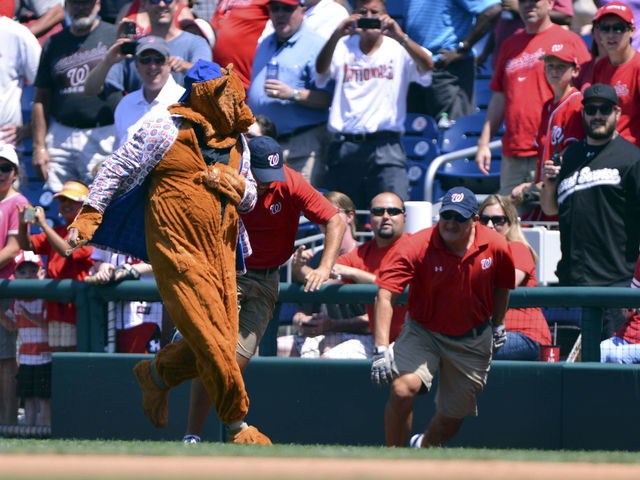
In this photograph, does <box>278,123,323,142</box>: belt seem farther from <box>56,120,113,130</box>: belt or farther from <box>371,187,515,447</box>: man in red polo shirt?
<box>371,187,515,447</box>: man in red polo shirt

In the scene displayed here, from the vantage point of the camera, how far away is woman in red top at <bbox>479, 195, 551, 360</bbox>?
25.5 ft

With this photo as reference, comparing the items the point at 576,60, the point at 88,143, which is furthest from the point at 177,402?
the point at 576,60

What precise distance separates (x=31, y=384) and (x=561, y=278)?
11.1 feet

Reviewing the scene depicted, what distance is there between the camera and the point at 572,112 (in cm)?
879

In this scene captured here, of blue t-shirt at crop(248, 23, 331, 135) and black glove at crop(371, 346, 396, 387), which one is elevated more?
blue t-shirt at crop(248, 23, 331, 135)

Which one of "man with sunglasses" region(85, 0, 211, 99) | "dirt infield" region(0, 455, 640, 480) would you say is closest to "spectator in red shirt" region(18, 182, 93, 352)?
"man with sunglasses" region(85, 0, 211, 99)

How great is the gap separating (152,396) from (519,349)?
2.27 metres

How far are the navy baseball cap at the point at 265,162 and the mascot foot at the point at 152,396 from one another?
1.22m

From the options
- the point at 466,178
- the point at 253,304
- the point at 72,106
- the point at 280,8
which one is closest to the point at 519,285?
the point at 253,304

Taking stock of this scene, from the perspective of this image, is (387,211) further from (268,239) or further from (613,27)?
(613,27)

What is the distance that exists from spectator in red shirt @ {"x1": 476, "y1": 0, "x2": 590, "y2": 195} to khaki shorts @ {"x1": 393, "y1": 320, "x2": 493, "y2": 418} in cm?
239

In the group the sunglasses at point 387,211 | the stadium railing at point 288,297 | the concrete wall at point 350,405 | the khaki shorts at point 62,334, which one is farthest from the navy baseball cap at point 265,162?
the khaki shorts at point 62,334

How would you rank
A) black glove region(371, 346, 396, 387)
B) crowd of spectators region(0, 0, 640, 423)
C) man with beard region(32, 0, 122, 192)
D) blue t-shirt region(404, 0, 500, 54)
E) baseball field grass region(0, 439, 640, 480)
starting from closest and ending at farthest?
baseball field grass region(0, 439, 640, 480), black glove region(371, 346, 396, 387), crowd of spectators region(0, 0, 640, 423), man with beard region(32, 0, 122, 192), blue t-shirt region(404, 0, 500, 54)

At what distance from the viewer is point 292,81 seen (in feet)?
33.0
